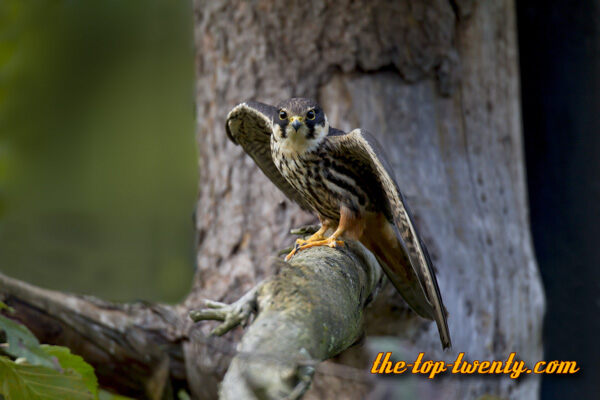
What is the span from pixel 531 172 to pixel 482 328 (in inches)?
32.9

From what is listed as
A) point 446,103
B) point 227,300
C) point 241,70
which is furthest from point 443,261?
point 241,70

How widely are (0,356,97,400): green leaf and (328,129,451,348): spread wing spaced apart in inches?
36.0

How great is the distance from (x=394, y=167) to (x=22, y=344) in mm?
1709

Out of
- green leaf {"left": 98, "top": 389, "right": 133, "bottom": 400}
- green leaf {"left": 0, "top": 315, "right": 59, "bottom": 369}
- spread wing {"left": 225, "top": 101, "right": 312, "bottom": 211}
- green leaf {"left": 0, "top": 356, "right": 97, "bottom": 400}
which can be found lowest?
green leaf {"left": 98, "top": 389, "right": 133, "bottom": 400}

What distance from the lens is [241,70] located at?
9.35ft

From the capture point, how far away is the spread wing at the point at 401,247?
1772 mm

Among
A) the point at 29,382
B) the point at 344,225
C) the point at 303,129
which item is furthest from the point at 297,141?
the point at 29,382

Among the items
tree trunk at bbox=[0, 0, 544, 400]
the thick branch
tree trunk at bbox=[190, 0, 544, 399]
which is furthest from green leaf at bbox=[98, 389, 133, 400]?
the thick branch

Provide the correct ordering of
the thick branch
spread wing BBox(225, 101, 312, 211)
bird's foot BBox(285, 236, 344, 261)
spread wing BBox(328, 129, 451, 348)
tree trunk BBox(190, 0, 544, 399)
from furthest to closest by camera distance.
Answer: tree trunk BBox(190, 0, 544, 399), spread wing BBox(225, 101, 312, 211), bird's foot BBox(285, 236, 344, 261), spread wing BBox(328, 129, 451, 348), the thick branch

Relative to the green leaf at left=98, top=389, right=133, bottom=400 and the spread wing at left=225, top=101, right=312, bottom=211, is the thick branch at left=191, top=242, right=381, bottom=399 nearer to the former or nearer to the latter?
the spread wing at left=225, top=101, right=312, bottom=211

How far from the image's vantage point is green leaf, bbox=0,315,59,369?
1188 mm

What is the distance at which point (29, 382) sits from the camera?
1.27 meters

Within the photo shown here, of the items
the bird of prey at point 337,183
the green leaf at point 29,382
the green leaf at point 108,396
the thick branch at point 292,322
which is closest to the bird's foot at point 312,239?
the bird of prey at point 337,183

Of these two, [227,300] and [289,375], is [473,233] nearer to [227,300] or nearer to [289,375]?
[227,300]
